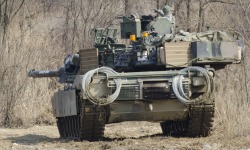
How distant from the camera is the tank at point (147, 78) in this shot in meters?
12.7

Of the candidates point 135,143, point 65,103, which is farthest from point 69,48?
point 135,143

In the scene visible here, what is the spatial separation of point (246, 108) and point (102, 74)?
9.64ft

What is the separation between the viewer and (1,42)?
67.3ft

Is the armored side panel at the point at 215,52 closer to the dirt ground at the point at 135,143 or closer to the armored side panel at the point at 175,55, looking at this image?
the armored side panel at the point at 175,55

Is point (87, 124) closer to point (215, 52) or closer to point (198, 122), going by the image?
point (198, 122)

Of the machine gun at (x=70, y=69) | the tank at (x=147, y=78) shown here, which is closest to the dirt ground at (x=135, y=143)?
the tank at (x=147, y=78)

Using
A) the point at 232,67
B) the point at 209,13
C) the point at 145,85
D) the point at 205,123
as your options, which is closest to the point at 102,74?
the point at 145,85

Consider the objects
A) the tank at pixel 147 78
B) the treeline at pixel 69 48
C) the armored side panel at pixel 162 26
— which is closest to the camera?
the tank at pixel 147 78

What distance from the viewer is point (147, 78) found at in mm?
12766

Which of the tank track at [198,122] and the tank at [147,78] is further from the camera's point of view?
the tank track at [198,122]

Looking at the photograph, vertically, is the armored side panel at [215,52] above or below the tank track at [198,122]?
above

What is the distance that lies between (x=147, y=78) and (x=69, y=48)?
43.1 ft

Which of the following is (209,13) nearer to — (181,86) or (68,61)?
(68,61)

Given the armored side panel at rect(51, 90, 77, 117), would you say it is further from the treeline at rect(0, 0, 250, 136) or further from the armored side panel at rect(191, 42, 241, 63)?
the treeline at rect(0, 0, 250, 136)
